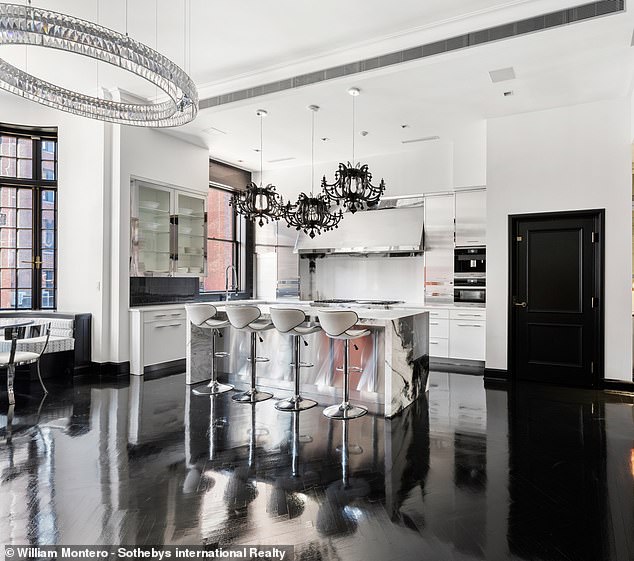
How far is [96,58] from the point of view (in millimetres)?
2887

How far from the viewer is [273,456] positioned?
Result: 337cm

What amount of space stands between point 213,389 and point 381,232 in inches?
158

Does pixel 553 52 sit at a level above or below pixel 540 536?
above

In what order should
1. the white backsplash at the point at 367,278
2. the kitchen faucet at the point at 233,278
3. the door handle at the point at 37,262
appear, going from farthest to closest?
the kitchen faucet at the point at 233,278 → the white backsplash at the point at 367,278 → the door handle at the point at 37,262

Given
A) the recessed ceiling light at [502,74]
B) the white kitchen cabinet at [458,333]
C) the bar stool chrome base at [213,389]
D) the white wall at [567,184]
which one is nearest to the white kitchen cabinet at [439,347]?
the white kitchen cabinet at [458,333]

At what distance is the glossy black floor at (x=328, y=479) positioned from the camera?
232cm

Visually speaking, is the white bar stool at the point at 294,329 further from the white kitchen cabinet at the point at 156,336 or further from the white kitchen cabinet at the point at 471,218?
the white kitchen cabinet at the point at 471,218

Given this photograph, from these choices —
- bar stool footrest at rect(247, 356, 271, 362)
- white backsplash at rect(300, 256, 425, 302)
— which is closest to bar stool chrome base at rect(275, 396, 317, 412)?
bar stool footrest at rect(247, 356, 271, 362)

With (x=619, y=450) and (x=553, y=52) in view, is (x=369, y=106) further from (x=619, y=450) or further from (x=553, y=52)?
(x=619, y=450)

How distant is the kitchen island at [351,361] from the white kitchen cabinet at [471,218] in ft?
7.29

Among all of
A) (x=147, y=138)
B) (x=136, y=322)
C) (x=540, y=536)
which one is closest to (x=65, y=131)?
(x=147, y=138)

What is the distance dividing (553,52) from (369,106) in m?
2.12

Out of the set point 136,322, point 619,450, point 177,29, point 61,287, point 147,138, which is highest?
point 177,29

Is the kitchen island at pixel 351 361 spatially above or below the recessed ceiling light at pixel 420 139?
below
